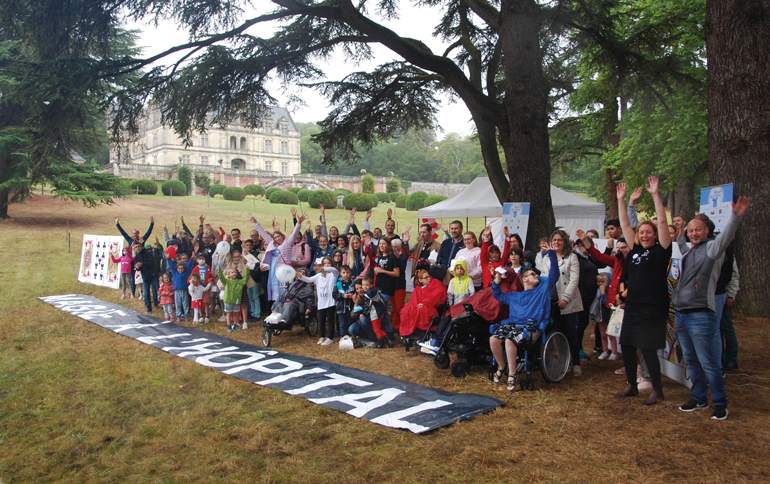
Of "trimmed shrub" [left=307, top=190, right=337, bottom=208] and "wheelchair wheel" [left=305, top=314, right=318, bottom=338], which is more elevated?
"trimmed shrub" [left=307, top=190, right=337, bottom=208]

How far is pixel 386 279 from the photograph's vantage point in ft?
25.8

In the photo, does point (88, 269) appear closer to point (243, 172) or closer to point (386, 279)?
point (386, 279)

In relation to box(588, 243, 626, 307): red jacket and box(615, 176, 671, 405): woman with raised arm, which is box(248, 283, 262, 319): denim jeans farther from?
box(615, 176, 671, 405): woman with raised arm

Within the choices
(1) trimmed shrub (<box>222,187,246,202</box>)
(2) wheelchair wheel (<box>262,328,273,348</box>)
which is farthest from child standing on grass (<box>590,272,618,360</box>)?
(1) trimmed shrub (<box>222,187,246,202</box>)

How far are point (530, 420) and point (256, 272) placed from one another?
5.95 m

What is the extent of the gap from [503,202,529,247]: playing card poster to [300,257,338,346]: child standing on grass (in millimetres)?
2882

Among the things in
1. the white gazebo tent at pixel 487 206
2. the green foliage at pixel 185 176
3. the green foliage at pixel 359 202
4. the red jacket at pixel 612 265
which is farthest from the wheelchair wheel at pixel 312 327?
the green foliage at pixel 185 176

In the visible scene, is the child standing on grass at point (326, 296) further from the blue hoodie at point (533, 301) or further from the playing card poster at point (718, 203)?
the playing card poster at point (718, 203)

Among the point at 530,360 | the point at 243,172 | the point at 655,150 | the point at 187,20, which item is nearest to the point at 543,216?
the point at 530,360

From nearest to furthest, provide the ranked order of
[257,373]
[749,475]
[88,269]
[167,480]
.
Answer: [749,475] < [167,480] < [257,373] < [88,269]

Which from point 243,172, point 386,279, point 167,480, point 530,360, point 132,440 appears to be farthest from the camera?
point 243,172

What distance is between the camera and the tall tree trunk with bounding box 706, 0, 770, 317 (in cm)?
741

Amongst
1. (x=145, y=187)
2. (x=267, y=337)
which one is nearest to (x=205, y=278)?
(x=267, y=337)

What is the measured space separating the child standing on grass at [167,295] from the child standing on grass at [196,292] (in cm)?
55
